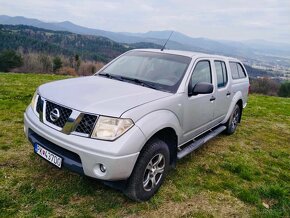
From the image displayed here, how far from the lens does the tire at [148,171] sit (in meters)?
3.15

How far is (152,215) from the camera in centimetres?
325

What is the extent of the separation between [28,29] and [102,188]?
5644 inches

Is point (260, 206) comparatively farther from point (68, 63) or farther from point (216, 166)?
point (68, 63)

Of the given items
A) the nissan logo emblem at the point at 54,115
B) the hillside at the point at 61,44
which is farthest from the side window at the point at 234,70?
the hillside at the point at 61,44

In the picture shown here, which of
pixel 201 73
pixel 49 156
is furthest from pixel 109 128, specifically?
pixel 201 73

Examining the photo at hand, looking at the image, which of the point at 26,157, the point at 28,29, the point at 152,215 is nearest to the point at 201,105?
the point at 152,215

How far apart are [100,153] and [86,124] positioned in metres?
0.36

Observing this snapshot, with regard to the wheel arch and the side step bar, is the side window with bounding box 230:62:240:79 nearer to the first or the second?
the side step bar

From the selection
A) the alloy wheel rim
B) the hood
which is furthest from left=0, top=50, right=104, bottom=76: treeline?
the alloy wheel rim

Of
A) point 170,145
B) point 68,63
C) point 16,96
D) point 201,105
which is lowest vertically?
point 68,63

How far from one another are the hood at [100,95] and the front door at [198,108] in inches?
21.2

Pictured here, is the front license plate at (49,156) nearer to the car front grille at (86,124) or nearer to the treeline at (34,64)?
the car front grille at (86,124)

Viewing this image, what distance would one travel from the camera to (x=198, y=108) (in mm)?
4375

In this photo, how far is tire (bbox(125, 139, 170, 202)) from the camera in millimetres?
3148
